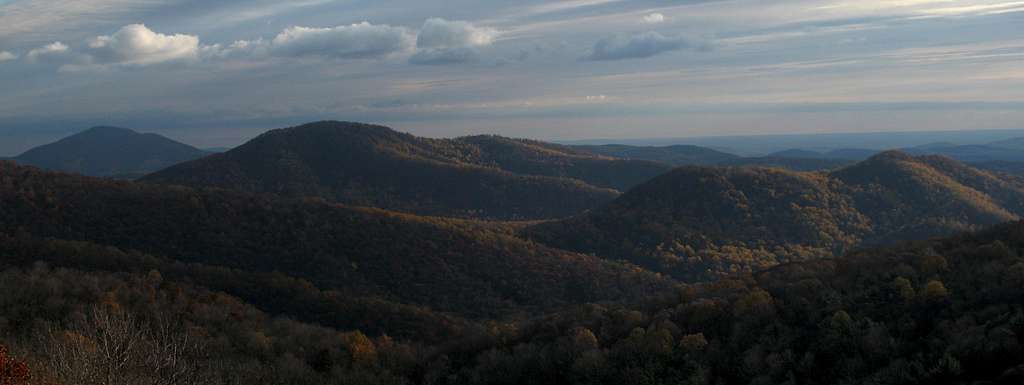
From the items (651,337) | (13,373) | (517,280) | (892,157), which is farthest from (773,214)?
(13,373)

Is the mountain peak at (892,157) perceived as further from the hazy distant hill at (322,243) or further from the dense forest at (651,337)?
the dense forest at (651,337)

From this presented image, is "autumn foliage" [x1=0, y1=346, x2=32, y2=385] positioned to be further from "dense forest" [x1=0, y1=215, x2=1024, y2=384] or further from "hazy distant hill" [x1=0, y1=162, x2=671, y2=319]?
"hazy distant hill" [x1=0, y1=162, x2=671, y2=319]

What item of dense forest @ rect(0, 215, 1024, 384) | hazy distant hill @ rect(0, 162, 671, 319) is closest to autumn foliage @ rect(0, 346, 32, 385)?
dense forest @ rect(0, 215, 1024, 384)

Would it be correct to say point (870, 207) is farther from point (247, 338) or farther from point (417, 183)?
point (247, 338)

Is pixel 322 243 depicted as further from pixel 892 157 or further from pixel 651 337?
pixel 892 157

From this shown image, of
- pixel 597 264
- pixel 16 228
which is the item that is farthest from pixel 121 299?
pixel 597 264

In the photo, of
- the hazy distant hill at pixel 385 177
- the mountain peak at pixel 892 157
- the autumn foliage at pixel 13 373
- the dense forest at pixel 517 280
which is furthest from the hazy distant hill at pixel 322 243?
the mountain peak at pixel 892 157

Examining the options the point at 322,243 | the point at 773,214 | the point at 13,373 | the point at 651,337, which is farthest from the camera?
the point at 773,214
